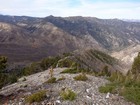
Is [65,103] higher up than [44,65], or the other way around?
[65,103]

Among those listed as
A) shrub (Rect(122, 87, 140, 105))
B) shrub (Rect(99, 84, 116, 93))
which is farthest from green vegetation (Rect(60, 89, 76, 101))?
shrub (Rect(122, 87, 140, 105))

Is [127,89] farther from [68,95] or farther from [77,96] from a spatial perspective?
[68,95]

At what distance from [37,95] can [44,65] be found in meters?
66.5

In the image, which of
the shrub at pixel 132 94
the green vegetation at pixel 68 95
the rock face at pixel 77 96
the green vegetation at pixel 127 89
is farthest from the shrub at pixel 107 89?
the green vegetation at pixel 68 95

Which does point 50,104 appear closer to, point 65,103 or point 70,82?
point 65,103

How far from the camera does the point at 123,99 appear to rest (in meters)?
18.8

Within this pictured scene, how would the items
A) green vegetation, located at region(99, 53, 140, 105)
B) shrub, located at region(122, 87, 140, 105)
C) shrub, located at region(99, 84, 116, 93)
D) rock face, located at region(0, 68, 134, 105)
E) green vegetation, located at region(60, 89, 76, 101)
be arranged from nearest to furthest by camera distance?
rock face, located at region(0, 68, 134, 105), green vegetation, located at region(60, 89, 76, 101), shrub, located at region(122, 87, 140, 105), green vegetation, located at region(99, 53, 140, 105), shrub, located at region(99, 84, 116, 93)

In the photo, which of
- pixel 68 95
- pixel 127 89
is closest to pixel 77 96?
pixel 68 95

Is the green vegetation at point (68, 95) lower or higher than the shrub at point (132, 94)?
higher

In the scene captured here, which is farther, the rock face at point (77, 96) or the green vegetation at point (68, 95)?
the green vegetation at point (68, 95)

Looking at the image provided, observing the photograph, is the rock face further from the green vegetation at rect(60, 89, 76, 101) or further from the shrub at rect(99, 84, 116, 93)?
the shrub at rect(99, 84, 116, 93)

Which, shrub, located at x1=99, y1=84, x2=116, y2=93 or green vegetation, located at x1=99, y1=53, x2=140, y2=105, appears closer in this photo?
green vegetation, located at x1=99, y1=53, x2=140, y2=105

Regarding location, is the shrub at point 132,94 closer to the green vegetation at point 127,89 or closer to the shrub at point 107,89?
the green vegetation at point 127,89

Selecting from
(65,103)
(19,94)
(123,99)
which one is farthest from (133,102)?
(19,94)
